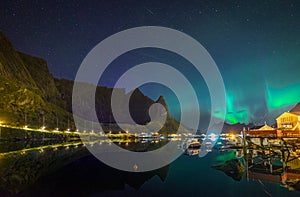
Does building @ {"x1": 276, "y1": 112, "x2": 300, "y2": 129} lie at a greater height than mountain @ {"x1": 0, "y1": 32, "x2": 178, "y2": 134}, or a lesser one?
lesser

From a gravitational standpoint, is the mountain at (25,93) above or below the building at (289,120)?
above

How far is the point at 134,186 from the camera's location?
17266 millimetres

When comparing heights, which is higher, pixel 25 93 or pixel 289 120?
pixel 25 93

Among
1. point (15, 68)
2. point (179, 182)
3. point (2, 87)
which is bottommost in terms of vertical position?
point (179, 182)

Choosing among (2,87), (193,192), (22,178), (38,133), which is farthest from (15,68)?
(193,192)

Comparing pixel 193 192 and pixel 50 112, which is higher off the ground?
pixel 50 112

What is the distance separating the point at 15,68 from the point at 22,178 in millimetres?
122655

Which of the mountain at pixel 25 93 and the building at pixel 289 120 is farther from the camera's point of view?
the mountain at pixel 25 93

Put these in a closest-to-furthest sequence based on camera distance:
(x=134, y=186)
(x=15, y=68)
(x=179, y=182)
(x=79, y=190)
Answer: (x=79, y=190) → (x=134, y=186) → (x=179, y=182) → (x=15, y=68)

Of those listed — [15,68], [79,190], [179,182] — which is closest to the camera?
[79,190]

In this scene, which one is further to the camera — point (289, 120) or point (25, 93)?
point (25, 93)

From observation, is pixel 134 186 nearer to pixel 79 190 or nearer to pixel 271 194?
pixel 79 190

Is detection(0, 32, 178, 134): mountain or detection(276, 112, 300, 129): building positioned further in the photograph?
detection(0, 32, 178, 134): mountain

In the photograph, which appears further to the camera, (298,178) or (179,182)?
(179,182)
